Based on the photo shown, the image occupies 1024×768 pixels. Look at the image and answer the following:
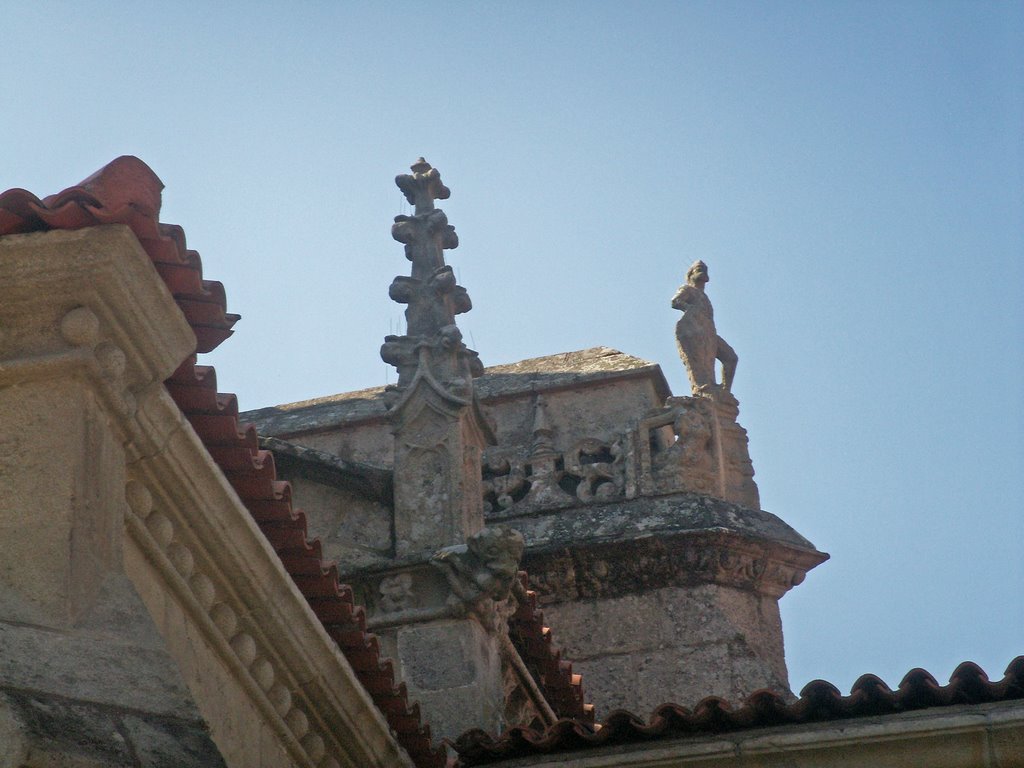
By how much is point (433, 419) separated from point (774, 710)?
2540 mm

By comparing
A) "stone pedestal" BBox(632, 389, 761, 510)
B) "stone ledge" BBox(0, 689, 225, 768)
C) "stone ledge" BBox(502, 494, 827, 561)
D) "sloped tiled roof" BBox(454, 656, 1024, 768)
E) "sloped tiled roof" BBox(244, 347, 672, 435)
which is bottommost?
"stone ledge" BBox(0, 689, 225, 768)

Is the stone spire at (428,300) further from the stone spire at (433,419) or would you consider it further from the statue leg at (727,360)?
the statue leg at (727,360)

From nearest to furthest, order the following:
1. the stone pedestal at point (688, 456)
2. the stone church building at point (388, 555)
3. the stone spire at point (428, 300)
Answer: the stone church building at point (388, 555) → the stone spire at point (428, 300) → the stone pedestal at point (688, 456)

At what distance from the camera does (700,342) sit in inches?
428

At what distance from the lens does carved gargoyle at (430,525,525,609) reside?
7445mm

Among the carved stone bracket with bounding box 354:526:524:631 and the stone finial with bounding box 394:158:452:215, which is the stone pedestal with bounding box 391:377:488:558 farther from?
the stone finial with bounding box 394:158:452:215

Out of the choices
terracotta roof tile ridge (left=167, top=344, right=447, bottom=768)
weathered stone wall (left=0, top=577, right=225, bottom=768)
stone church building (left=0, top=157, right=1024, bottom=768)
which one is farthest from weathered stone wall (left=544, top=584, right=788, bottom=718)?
weathered stone wall (left=0, top=577, right=225, bottom=768)

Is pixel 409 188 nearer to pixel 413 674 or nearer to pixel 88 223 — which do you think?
pixel 413 674

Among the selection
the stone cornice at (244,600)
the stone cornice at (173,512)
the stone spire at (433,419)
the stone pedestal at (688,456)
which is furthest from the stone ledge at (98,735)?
the stone pedestal at (688,456)

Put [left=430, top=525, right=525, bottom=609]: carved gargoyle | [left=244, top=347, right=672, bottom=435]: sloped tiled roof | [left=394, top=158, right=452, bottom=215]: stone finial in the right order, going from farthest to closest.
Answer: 1. [left=244, top=347, right=672, bottom=435]: sloped tiled roof
2. [left=394, top=158, right=452, bottom=215]: stone finial
3. [left=430, top=525, right=525, bottom=609]: carved gargoyle

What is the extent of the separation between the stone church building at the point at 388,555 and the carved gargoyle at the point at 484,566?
1 cm

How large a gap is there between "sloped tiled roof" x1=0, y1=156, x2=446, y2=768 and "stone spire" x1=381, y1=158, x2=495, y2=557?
1452 mm

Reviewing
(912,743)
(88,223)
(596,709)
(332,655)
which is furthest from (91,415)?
(596,709)

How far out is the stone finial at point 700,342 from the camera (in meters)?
10.8
